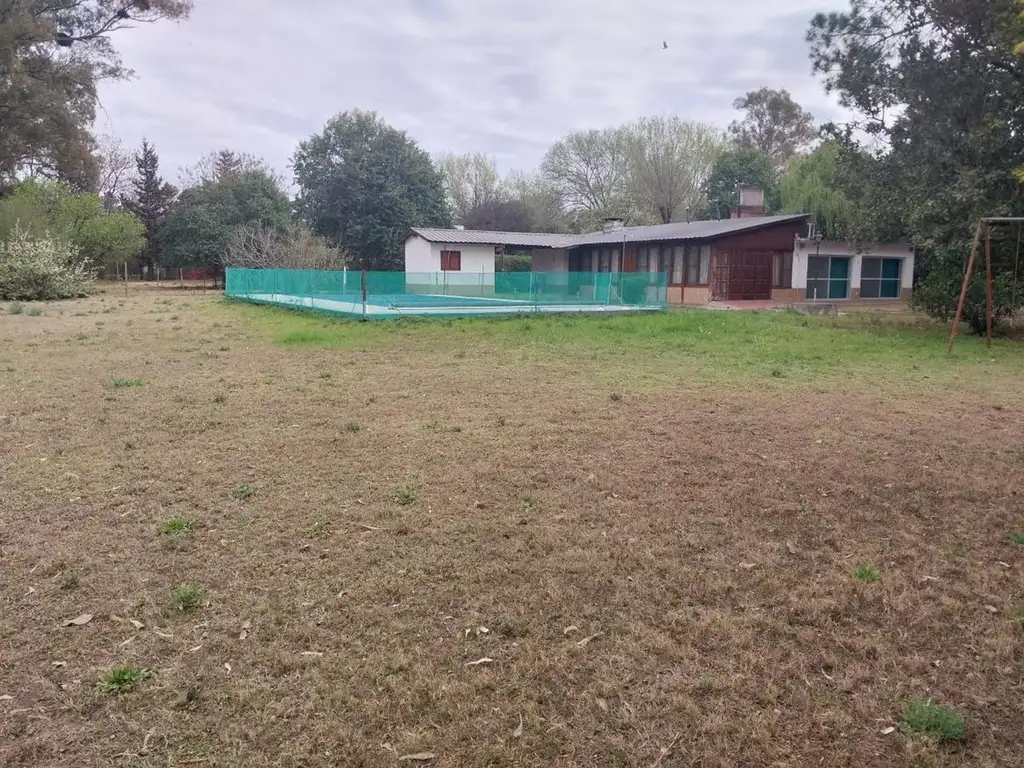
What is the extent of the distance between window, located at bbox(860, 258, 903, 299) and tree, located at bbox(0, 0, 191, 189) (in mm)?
31248

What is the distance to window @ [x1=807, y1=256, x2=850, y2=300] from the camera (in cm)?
3017

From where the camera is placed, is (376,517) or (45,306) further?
(45,306)

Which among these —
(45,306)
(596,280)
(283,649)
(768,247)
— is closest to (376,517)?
(283,649)

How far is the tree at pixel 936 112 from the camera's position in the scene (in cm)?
1497

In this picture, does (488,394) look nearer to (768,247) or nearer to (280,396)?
(280,396)

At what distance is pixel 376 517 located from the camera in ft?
16.0

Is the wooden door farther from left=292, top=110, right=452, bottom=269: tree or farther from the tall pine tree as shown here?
the tall pine tree

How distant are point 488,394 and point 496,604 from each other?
5.47 metres

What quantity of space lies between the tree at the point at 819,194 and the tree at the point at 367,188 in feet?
66.0

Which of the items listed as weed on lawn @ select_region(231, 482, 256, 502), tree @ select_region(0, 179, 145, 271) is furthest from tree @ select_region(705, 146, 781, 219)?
weed on lawn @ select_region(231, 482, 256, 502)

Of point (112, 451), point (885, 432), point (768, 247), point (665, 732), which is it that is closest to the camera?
point (665, 732)

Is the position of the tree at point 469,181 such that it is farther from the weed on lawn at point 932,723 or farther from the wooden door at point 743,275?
the weed on lawn at point 932,723

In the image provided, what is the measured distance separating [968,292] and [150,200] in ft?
169

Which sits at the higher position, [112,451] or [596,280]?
[596,280]
